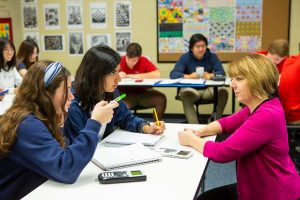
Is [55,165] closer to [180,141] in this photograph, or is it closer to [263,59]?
[180,141]

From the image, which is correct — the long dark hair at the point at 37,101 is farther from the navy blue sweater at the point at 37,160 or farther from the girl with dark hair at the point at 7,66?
the girl with dark hair at the point at 7,66

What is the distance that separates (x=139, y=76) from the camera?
16.3 feet

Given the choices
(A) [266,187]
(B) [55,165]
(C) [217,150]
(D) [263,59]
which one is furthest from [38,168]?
(D) [263,59]

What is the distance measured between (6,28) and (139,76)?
2343 mm

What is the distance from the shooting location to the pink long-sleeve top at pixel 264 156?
160 centimetres

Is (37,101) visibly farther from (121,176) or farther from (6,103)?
(6,103)

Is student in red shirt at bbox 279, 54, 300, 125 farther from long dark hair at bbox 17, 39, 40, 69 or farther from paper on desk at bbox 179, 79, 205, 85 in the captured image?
long dark hair at bbox 17, 39, 40, 69

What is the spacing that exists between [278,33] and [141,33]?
76.4 inches

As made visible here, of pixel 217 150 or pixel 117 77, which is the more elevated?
pixel 117 77

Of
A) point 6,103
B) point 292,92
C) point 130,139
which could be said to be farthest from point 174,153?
point 6,103

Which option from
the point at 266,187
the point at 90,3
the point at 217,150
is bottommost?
the point at 266,187

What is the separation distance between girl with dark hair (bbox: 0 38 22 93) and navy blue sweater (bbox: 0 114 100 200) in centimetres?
308

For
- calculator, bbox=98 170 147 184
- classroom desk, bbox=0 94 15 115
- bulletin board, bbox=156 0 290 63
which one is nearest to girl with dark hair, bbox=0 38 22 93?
classroom desk, bbox=0 94 15 115

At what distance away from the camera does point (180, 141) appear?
2.04 metres
